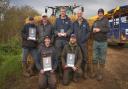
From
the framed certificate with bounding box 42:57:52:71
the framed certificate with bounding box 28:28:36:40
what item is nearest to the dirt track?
the framed certificate with bounding box 42:57:52:71

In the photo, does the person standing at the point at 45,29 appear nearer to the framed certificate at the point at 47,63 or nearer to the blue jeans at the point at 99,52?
the framed certificate at the point at 47,63

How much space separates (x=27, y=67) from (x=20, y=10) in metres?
21.5

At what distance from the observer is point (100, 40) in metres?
14.1

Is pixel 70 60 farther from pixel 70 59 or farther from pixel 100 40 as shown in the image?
pixel 100 40

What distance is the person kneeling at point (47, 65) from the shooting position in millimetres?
13250

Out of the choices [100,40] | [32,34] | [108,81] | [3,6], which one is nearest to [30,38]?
[32,34]

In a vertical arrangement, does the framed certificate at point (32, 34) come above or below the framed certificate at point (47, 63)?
above

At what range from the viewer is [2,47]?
2669 cm

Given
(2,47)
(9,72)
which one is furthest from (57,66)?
(2,47)

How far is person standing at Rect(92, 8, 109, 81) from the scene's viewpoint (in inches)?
553

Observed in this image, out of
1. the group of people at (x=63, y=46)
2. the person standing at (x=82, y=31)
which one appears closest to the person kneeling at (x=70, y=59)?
the group of people at (x=63, y=46)

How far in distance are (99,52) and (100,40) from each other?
42cm

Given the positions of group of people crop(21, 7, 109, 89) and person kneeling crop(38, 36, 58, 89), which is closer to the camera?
person kneeling crop(38, 36, 58, 89)

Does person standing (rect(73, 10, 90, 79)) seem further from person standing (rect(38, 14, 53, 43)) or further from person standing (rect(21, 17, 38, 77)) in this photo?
person standing (rect(21, 17, 38, 77))
